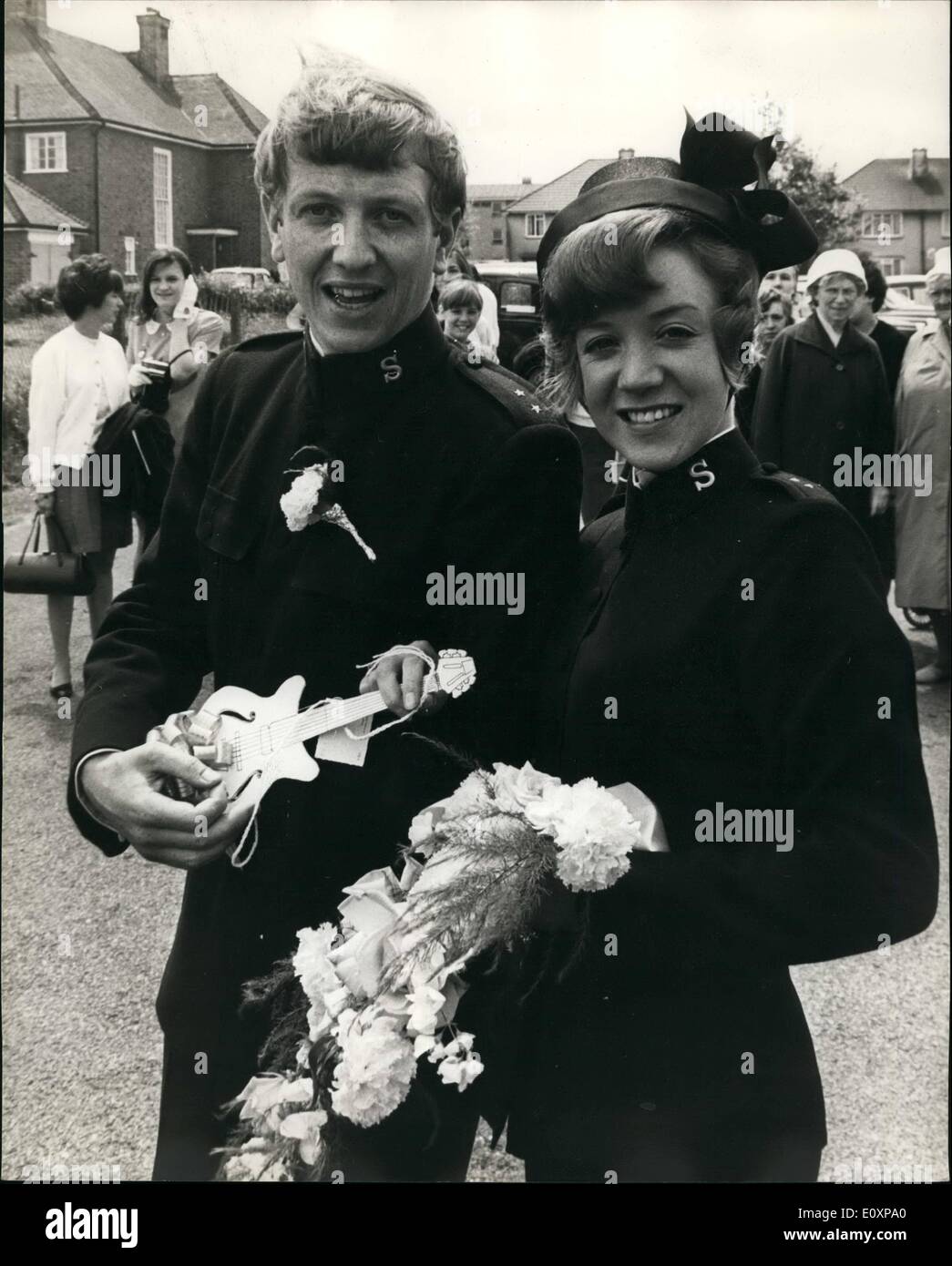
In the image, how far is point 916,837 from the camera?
193 cm

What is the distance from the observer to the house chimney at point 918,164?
107 inches

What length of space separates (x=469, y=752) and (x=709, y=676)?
589 millimetres

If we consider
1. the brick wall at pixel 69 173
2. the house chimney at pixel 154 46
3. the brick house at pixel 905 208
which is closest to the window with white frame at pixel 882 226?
the brick house at pixel 905 208

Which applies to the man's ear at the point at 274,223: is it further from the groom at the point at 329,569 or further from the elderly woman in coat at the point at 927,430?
the elderly woman in coat at the point at 927,430

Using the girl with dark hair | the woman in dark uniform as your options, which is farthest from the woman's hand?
→ the woman in dark uniform

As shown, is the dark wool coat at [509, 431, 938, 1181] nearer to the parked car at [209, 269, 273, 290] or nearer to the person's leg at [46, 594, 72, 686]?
the parked car at [209, 269, 273, 290]

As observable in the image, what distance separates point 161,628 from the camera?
246cm

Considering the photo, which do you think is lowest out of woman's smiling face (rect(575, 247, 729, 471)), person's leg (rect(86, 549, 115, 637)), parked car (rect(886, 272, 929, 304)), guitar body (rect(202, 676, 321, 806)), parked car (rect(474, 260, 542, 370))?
guitar body (rect(202, 676, 321, 806))

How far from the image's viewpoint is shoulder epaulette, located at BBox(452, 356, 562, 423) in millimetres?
2275

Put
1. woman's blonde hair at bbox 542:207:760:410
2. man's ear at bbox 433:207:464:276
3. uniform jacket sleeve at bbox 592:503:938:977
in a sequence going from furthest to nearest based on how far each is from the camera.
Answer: man's ear at bbox 433:207:464:276
woman's blonde hair at bbox 542:207:760:410
uniform jacket sleeve at bbox 592:503:938:977

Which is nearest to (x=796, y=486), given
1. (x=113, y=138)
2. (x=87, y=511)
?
(x=87, y=511)

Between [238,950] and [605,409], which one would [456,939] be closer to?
[238,950]

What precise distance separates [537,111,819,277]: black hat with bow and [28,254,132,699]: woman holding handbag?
117 centimetres
